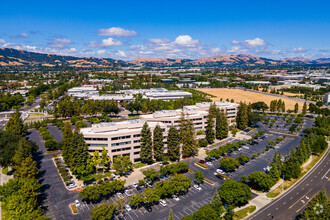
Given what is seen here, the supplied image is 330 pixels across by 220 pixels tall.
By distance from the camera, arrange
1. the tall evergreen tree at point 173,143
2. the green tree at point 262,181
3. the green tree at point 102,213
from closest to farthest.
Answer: the green tree at point 102,213 < the green tree at point 262,181 < the tall evergreen tree at point 173,143

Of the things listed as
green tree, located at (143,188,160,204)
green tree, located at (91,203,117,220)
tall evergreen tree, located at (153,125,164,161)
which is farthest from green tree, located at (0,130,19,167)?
green tree, located at (143,188,160,204)

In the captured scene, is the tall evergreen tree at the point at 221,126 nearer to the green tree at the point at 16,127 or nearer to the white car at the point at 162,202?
the white car at the point at 162,202

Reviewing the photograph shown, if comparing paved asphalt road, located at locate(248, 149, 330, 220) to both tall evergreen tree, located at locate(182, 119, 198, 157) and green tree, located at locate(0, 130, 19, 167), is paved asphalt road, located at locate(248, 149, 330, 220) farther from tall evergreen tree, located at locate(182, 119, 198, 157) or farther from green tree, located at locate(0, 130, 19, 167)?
green tree, located at locate(0, 130, 19, 167)

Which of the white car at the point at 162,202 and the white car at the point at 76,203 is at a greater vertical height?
the white car at the point at 76,203

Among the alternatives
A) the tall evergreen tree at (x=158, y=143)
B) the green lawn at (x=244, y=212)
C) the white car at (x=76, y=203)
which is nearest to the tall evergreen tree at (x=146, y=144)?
the tall evergreen tree at (x=158, y=143)

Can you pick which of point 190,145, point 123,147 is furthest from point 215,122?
point 123,147

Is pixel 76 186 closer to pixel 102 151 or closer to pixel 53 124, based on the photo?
pixel 102 151

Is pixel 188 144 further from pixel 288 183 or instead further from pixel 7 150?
pixel 7 150
